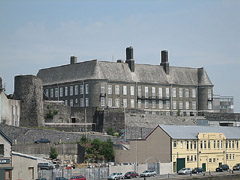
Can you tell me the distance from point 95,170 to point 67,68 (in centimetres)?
5167

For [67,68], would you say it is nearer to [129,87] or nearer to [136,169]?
[129,87]

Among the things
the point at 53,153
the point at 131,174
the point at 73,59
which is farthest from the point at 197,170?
the point at 73,59

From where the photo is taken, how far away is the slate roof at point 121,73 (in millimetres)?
110250

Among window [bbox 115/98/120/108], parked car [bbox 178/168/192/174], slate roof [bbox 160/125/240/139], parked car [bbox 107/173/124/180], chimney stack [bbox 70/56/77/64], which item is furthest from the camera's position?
chimney stack [bbox 70/56/77/64]

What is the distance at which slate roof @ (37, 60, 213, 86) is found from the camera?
110 m

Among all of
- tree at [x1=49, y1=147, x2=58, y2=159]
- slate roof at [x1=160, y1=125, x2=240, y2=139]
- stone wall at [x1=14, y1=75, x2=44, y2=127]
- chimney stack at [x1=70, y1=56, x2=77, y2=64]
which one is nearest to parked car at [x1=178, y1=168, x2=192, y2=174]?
slate roof at [x1=160, y1=125, x2=240, y2=139]

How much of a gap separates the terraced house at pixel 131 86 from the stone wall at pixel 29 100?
16.6m

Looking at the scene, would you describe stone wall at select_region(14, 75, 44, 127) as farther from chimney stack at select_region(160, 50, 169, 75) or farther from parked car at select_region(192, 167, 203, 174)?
chimney stack at select_region(160, 50, 169, 75)

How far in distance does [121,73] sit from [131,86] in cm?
300

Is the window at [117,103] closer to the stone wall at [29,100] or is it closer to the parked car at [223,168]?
the stone wall at [29,100]

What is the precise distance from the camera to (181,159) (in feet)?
253

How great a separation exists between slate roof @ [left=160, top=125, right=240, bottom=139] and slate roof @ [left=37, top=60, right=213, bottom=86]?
91.2ft

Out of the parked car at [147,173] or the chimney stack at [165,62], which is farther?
the chimney stack at [165,62]

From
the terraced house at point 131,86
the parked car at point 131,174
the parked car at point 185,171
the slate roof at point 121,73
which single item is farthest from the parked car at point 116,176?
the slate roof at point 121,73
